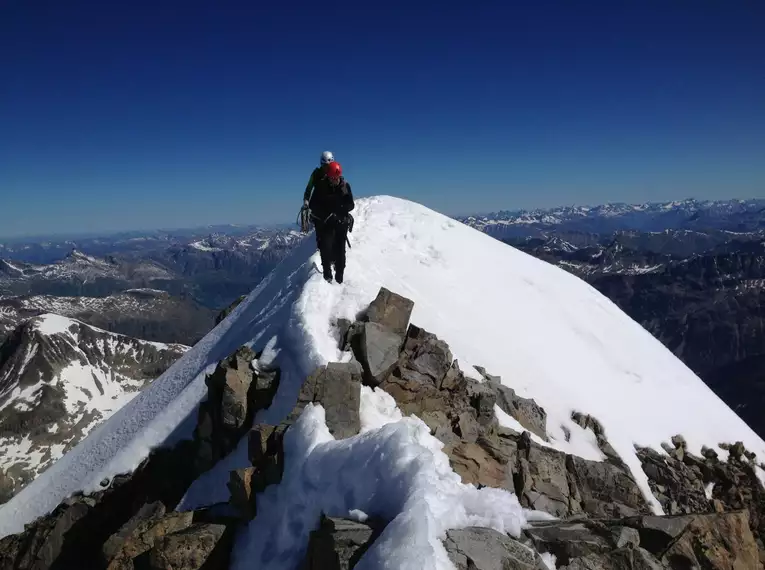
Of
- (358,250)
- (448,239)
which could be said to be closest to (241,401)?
(358,250)

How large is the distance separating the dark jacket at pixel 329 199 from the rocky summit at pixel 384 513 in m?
3.68

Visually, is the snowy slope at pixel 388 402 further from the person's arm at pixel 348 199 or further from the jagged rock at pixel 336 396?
the person's arm at pixel 348 199

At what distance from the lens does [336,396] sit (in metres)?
12.0

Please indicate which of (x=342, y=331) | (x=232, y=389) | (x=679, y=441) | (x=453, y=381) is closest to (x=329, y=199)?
(x=342, y=331)

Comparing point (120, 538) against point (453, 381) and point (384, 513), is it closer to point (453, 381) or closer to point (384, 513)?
point (384, 513)

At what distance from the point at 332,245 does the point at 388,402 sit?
727 cm

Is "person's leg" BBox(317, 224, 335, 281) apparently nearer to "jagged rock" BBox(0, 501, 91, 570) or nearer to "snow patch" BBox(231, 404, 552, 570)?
"snow patch" BBox(231, 404, 552, 570)

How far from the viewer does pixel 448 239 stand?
32.5 m

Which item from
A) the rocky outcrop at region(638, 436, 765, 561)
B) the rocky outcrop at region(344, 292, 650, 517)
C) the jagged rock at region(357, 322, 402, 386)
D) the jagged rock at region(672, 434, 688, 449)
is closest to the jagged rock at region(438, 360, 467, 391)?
the rocky outcrop at region(344, 292, 650, 517)

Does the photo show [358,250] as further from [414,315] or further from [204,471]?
[204,471]

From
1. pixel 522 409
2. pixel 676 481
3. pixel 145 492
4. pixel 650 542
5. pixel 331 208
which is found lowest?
pixel 676 481

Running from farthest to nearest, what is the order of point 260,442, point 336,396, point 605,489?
point 605,489 → point 336,396 → point 260,442

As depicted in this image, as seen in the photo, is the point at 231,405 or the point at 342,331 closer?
the point at 231,405

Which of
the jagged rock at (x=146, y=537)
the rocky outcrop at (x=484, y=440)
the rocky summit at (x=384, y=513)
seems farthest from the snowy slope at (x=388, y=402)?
the jagged rock at (x=146, y=537)
